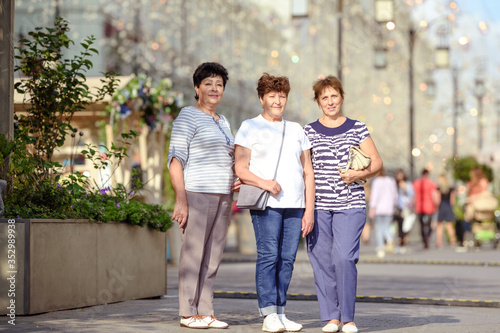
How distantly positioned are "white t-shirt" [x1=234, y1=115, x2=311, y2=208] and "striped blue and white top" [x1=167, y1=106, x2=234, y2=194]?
0.20 m

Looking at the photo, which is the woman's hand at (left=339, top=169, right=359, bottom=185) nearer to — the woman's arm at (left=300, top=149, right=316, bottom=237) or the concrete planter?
the woman's arm at (left=300, top=149, right=316, bottom=237)

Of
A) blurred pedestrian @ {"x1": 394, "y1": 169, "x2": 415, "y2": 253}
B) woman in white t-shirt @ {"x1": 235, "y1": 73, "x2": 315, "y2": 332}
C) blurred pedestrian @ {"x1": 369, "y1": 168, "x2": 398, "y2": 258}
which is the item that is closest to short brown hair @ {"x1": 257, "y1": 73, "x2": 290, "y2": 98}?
woman in white t-shirt @ {"x1": 235, "y1": 73, "x2": 315, "y2": 332}

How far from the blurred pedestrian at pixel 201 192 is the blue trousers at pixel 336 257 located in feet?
2.27

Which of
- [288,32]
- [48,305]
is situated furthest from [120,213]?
[288,32]

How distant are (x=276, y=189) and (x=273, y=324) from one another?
2.98 feet

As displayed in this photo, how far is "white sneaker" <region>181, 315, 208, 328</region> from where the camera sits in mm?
7121

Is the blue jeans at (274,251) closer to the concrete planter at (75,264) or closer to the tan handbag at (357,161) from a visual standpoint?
the tan handbag at (357,161)

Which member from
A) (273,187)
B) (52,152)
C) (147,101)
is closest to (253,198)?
(273,187)

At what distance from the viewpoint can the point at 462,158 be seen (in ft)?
95.7

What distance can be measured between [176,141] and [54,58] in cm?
255

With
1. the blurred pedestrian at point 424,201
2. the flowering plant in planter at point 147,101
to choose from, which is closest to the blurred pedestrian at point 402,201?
the blurred pedestrian at point 424,201

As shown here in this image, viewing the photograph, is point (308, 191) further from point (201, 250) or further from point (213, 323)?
point (213, 323)

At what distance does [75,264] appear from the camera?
820 centimetres

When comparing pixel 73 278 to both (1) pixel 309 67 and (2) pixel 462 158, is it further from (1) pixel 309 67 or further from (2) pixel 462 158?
(1) pixel 309 67
